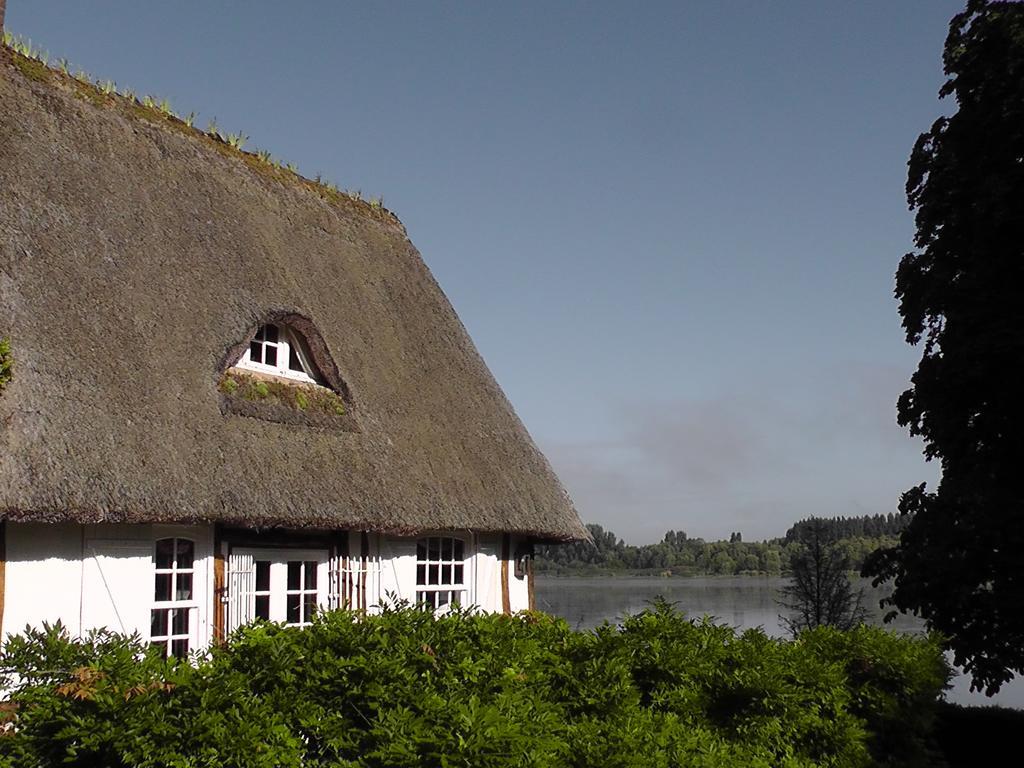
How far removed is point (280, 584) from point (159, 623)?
1641 millimetres

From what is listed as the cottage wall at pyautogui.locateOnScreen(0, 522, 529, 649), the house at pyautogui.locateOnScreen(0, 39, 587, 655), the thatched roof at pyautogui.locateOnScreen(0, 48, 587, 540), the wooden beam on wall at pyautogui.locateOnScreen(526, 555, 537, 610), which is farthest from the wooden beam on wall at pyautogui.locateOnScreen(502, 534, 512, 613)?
the thatched roof at pyautogui.locateOnScreen(0, 48, 587, 540)

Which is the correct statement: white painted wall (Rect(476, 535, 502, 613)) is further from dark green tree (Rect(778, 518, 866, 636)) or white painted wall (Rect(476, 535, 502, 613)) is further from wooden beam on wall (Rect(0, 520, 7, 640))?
dark green tree (Rect(778, 518, 866, 636))

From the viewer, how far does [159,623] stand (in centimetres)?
1048

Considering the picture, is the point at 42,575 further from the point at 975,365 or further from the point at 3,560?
the point at 975,365

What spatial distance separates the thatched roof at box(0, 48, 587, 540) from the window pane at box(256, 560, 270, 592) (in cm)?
115

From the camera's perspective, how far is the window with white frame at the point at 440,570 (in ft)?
44.6

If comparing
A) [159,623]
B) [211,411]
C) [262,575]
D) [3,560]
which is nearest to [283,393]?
[211,411]

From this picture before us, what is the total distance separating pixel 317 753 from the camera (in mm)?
5648

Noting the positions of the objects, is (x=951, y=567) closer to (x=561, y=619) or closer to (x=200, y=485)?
(x=561, y=619)

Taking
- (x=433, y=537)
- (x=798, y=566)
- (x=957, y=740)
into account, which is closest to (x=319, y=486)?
(x=433, y=537)

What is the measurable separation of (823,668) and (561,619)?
2385mm

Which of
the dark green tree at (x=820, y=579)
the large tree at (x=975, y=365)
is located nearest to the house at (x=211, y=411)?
the large tree at (x=975, y=365)

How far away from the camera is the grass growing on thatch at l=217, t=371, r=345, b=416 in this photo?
1157 centimetres

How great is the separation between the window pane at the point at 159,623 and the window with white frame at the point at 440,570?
3729 millimetres
